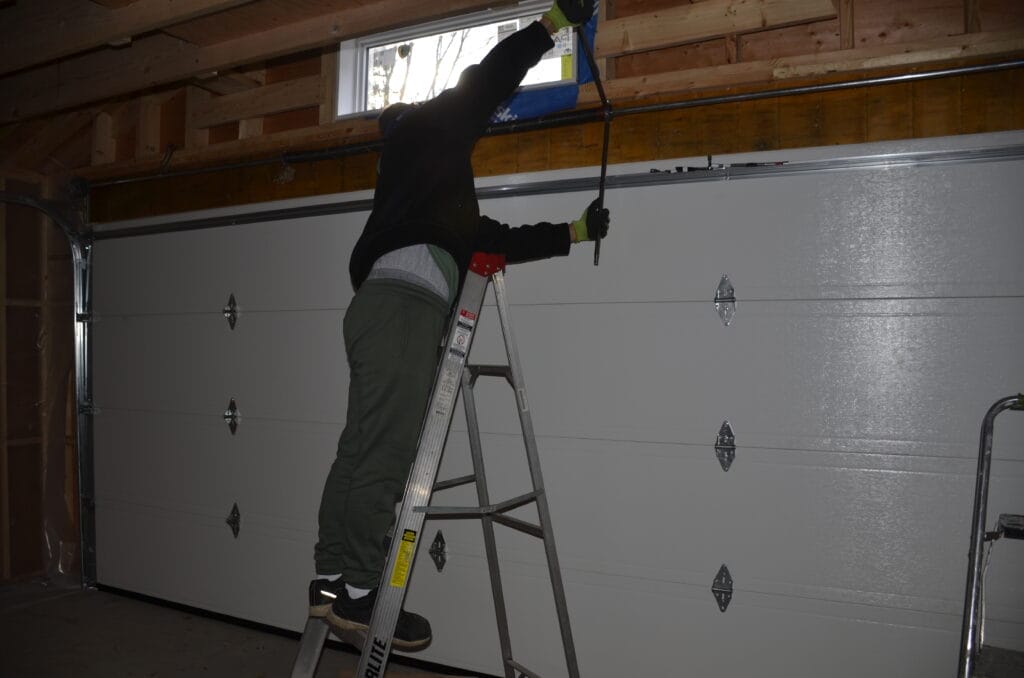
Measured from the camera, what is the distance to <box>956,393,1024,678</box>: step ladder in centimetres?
168

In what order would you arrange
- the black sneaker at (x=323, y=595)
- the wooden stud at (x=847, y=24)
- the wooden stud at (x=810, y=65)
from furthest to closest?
the wooden stud at (x=847, y=24), the wooden stud at (x=810, y=65), the black sneaker at (x=323, y=595)

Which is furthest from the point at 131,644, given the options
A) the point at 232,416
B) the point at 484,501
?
the point at 484,501

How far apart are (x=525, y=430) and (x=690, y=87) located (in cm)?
143

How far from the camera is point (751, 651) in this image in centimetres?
249

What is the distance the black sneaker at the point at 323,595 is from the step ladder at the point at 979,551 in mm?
1578

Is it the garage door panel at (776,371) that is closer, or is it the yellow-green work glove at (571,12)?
the yellow-green work glove at (571,12)

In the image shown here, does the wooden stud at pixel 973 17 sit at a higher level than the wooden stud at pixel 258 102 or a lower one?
lower

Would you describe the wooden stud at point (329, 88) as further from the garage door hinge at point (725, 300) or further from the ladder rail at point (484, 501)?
the garage door hinge at point (725, 300)

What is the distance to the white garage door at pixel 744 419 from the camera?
2.30 m

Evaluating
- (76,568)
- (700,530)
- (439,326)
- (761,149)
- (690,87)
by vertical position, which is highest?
(690,87)

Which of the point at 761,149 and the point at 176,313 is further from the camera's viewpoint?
the point at 176,313

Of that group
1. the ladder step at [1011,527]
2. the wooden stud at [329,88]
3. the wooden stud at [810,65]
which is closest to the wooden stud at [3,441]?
the wooden stud at [329,88]

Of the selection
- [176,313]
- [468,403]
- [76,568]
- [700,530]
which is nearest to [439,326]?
[468,403]

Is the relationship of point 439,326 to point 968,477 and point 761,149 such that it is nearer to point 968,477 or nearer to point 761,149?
point 761,149
